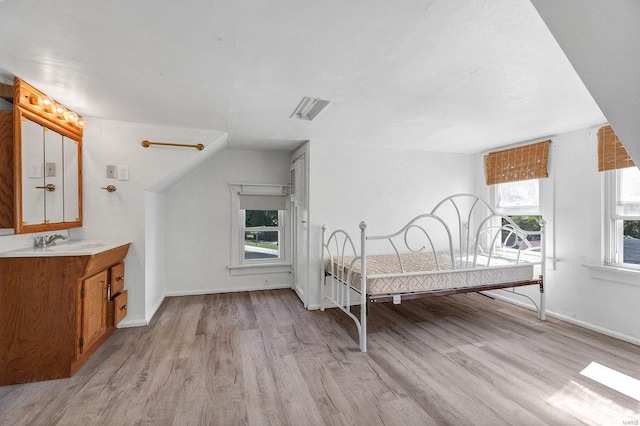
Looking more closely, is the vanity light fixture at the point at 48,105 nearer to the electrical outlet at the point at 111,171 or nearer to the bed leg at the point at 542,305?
the electrical outlet at the point at 111,171

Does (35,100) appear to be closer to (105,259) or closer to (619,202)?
(105,259)

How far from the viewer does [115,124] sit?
274cm

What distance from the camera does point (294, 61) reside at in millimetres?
1636

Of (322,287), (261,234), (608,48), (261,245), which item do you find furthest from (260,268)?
(608,48)

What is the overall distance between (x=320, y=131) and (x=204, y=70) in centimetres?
155

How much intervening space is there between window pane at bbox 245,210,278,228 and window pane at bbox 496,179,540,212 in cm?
322

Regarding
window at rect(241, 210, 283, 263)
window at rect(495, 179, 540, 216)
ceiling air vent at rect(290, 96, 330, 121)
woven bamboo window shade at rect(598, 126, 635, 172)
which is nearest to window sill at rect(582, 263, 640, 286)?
window at rect(495, 179, 540, 216)

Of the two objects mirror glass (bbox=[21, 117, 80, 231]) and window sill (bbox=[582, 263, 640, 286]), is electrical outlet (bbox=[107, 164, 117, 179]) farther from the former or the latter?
window sill (bbox=[582, 263, 640, 286])

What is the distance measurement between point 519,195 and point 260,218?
3543mm

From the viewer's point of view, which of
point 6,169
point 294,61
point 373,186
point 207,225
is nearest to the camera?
point 294,61

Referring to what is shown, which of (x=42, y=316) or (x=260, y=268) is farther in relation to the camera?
(x=260, y=268)

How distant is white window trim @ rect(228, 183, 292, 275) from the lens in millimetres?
4043

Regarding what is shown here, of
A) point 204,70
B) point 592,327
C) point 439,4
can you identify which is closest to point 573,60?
point 439,4

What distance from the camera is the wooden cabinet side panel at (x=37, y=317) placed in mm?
1885
